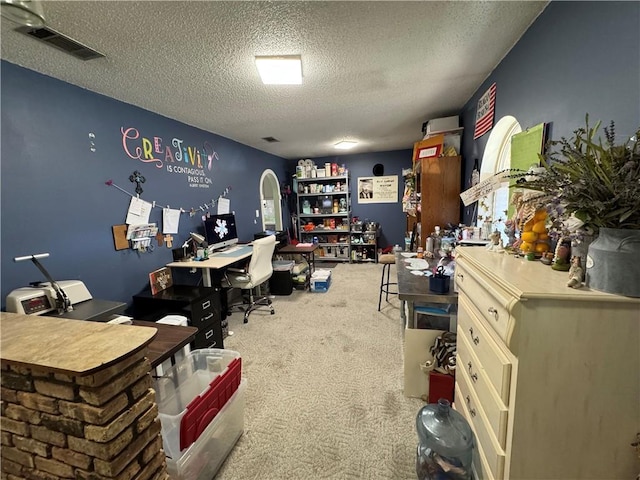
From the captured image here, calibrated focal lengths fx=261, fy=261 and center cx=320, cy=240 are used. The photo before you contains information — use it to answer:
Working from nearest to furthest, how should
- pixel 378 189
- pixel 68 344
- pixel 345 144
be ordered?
pixel 68 344 → pixel 345 144 → pixel 378 189

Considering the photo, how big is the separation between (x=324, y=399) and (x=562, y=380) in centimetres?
151

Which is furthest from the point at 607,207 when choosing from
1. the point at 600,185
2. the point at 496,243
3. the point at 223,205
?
the point at 223,205

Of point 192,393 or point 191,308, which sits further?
point 191,308

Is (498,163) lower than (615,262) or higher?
higher

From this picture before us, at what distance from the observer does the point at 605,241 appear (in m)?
0.74

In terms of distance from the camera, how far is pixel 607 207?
733 millimetres

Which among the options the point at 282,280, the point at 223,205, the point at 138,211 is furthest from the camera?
the point at 282,280

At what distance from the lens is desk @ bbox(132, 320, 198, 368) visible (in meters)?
1.25

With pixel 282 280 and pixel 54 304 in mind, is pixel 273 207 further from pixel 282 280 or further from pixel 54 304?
pixel 54 304

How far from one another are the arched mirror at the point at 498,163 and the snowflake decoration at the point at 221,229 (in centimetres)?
312

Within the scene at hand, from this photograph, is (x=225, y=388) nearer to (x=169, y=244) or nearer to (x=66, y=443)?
(x=66, y=443)

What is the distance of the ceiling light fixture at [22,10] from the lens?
3.22 ft

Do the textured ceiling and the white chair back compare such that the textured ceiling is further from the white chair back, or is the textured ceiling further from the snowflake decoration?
the white chair back

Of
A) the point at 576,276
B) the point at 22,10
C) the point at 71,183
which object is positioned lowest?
the point at 576,276
